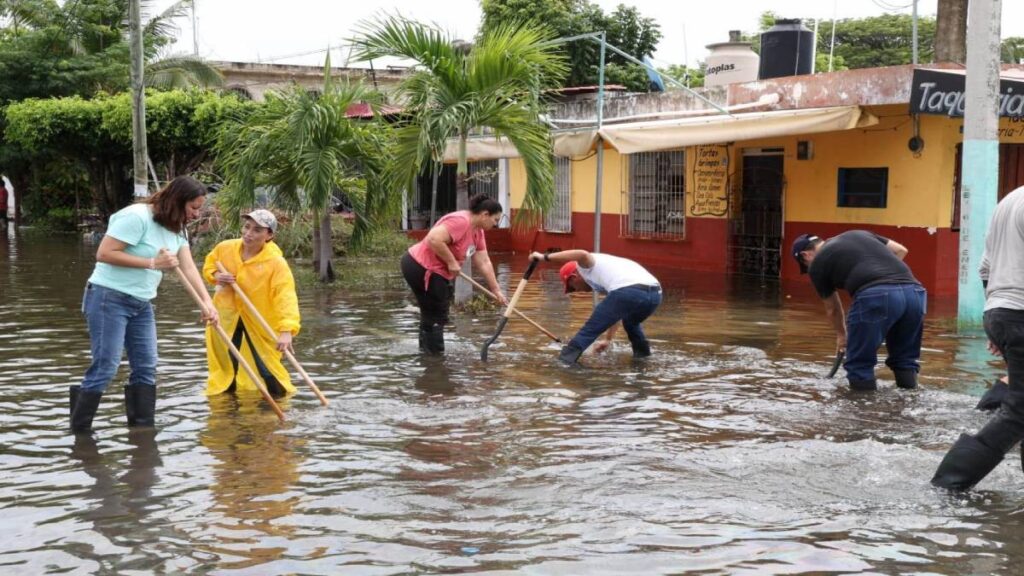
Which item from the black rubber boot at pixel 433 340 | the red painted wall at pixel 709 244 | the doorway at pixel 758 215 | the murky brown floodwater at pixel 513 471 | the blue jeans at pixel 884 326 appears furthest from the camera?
the doorway at pixel 758 215

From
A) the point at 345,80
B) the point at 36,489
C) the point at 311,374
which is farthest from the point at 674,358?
the point at 345,80

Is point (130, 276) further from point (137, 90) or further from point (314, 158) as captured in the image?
point (137, 90)

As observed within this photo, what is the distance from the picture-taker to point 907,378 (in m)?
7.93

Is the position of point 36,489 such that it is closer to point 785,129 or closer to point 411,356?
point 411,356

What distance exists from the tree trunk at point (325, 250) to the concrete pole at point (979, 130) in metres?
7.77

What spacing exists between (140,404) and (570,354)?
3.56 meters

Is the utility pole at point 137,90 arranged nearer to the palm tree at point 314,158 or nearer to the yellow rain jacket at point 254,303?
the palm tree at point 314,158

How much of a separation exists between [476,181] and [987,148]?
1334cm

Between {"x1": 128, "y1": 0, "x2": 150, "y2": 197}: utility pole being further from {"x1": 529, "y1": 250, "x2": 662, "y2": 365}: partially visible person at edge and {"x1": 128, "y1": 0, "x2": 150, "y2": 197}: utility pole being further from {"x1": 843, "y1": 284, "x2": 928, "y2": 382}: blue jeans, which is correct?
{"x1": 843, "y1": 284, "x2": 928, "y2": 382}: blue jeans

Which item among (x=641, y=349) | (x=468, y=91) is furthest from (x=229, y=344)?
(x=468, y=91)

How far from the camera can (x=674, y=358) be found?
31.9ft

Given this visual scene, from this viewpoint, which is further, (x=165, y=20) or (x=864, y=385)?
(x=165, y=20)

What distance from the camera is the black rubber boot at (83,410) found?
6.79m

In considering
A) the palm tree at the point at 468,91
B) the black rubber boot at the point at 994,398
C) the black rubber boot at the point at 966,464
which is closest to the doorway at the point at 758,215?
the palm tree at the point at 468,91
